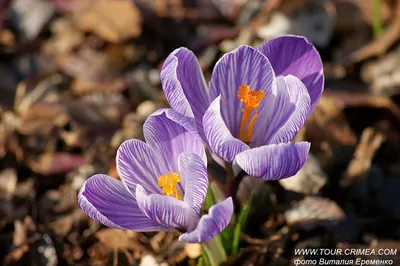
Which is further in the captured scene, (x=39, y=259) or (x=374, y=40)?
(x=374, y=40)

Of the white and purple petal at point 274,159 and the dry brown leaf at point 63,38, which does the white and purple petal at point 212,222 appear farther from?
the dry brown leaf at point 63,38

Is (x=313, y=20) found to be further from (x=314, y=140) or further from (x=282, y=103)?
(x=282, y=103)

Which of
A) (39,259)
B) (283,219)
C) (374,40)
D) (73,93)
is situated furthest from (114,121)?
(374,40)

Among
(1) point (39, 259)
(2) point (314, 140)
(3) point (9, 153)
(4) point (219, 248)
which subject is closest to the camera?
(4) point (219, 248)

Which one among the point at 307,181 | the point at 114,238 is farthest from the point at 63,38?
the point at 307,181

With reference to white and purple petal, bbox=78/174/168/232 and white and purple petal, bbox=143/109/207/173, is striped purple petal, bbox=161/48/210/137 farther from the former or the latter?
white and purple petal, bbox=78/174/168/232

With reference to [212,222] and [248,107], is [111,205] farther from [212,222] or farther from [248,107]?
[248,107]

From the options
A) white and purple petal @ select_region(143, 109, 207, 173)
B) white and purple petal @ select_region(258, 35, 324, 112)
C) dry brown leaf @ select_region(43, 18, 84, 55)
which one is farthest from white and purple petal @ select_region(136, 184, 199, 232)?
dry brown leaf @ select_region(43, 18, 84, 55)
